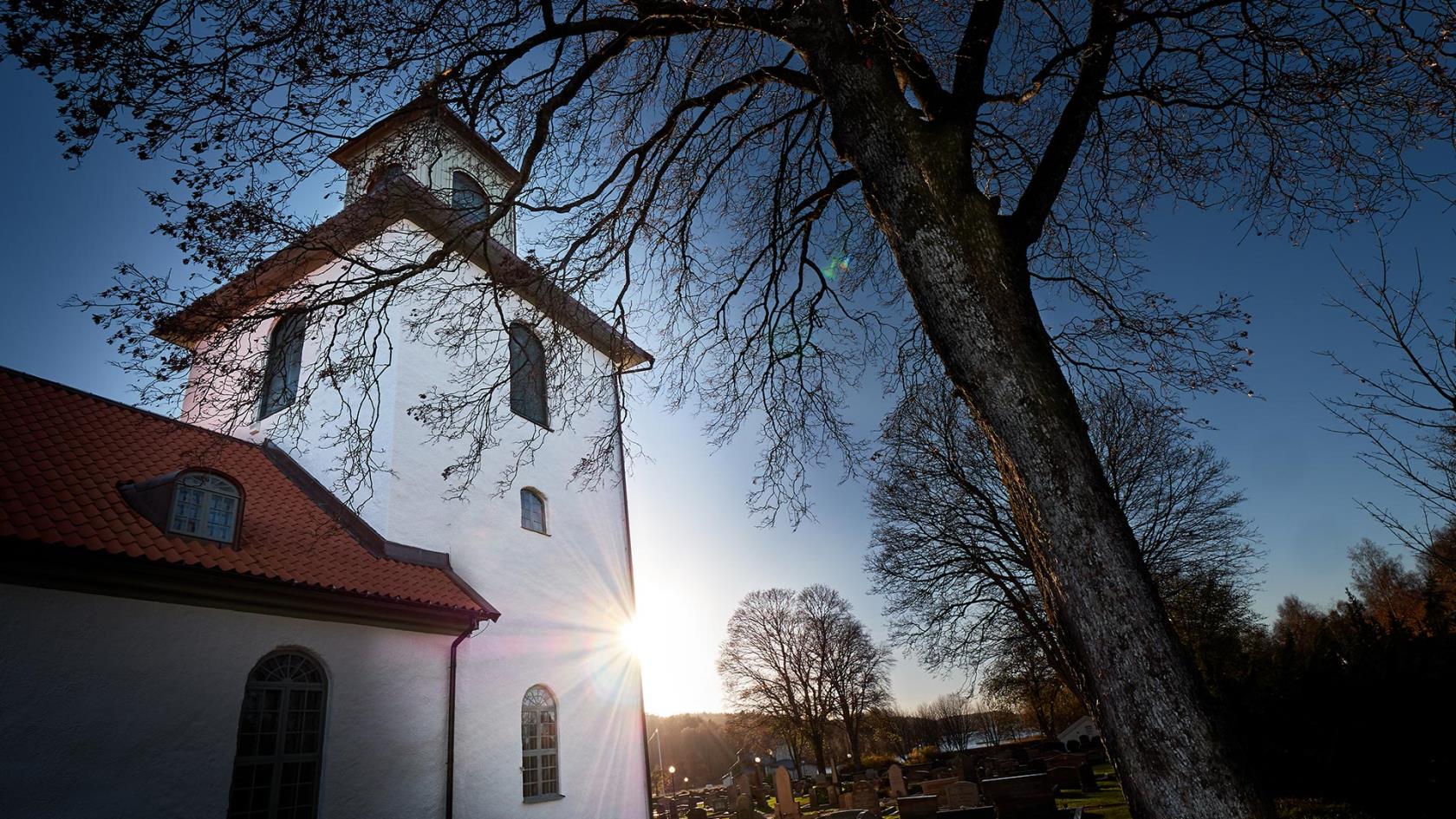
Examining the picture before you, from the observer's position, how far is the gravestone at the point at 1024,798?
1335cm

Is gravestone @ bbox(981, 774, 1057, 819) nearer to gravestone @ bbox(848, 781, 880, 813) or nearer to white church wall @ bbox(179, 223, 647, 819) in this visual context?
gravestone @ bbox(848, 781, 880, 813)

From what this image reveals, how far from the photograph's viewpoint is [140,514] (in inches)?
316

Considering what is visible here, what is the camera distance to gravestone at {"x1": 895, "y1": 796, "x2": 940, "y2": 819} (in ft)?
47.8

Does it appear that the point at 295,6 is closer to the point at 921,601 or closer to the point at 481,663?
the point at 481,663

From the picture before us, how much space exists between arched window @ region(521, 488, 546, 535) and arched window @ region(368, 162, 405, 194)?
9117mm

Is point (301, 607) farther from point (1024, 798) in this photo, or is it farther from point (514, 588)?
point (1024, 798)

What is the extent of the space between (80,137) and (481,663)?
922 cm

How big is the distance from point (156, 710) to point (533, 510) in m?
7.42

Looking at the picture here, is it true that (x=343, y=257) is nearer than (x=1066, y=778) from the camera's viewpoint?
Yes

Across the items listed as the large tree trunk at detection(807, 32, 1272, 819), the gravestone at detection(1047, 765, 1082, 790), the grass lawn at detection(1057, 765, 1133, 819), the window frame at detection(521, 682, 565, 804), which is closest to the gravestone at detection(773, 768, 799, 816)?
the grass lawn at detection(1057, 765, 1133, 819)

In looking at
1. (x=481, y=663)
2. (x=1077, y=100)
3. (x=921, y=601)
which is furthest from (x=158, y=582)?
(x=921, y=601)

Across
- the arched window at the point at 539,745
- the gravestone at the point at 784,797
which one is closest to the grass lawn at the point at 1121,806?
the gravestone at the point at 784,797

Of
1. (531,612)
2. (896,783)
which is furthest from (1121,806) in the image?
(531,612)

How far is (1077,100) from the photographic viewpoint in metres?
4.41
